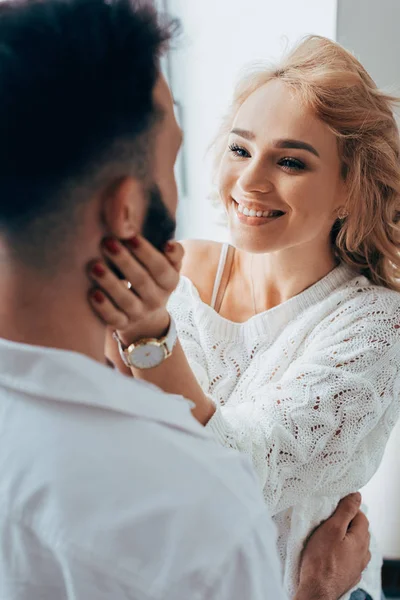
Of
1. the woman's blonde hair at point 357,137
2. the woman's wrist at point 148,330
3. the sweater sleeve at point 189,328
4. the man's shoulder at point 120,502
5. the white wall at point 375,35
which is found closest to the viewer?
the man's shoulder at point 120,502

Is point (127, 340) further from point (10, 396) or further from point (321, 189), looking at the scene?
point (321, 189)

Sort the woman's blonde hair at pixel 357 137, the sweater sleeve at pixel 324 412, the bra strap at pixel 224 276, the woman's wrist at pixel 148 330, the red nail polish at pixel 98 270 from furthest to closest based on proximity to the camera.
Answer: the bra strap at pixel 224 276
the woman's blonde hair at pixel 357 137
the sweater sleeve at pixel 324 412
the woman's wrist at pixel 148 330
the red nail polish at pixel 98 270

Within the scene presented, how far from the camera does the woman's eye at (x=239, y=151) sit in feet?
4.32

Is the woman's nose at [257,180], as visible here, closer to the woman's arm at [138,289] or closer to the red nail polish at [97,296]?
the woman's arm at [138,289]

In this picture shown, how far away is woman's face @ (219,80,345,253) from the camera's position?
1.23 meters

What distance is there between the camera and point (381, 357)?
46.8 inches

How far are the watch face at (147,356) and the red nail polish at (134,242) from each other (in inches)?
7.8

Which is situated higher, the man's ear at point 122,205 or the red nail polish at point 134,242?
the man's ear at point 122,205

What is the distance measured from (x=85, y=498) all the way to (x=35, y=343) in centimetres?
15

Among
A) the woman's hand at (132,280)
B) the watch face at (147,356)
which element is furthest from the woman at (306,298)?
the woman's hand at (132,280)

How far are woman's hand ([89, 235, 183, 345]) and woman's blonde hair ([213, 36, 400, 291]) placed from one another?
0.63m

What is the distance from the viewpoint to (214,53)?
82.0 inches

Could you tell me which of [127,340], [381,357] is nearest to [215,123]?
[381,357]

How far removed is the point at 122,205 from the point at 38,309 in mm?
123
